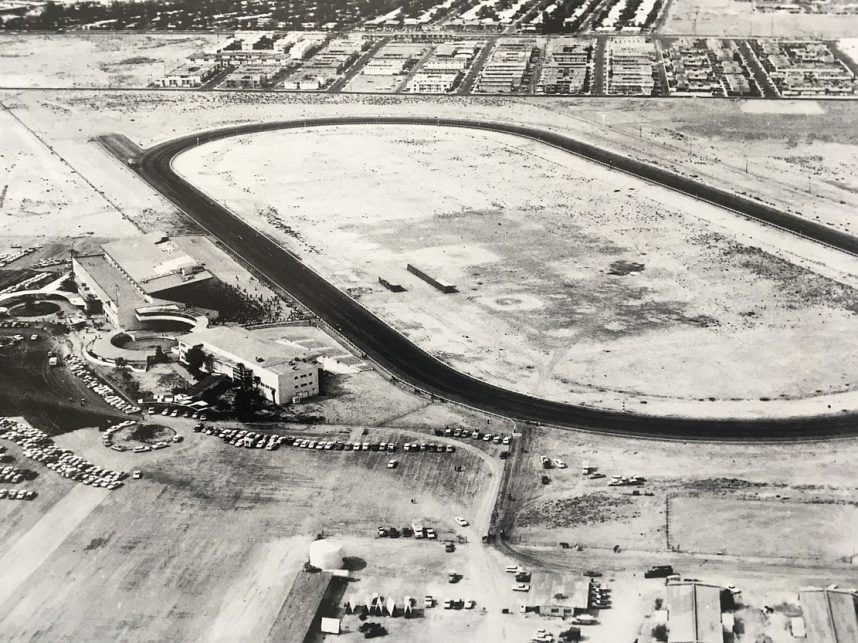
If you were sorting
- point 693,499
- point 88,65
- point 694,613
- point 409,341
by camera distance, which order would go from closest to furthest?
point 694,613, point 693,499, point 409,341, point 88,65

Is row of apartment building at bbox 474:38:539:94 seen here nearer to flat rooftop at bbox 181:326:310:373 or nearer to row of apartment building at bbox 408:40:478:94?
row of apartment building at bbox 408:40:478:94

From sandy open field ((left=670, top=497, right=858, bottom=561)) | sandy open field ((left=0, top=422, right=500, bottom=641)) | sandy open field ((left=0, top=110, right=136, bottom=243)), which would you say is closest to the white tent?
sandy open field ((left=0, top=422, right=500, bottom=641))

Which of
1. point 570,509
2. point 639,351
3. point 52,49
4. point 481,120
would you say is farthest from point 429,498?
point 52,49

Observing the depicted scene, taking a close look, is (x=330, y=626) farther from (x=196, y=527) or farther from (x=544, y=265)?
(x=544, y=265)

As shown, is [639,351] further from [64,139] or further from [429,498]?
[64,139]

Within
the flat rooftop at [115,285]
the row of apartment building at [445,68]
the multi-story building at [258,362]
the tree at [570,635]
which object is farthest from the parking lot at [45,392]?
the row of apartment building at [445,68]

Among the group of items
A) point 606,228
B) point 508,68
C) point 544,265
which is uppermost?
point 544,265

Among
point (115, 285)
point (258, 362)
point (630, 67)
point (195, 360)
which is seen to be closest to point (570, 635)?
point (258, 362)
